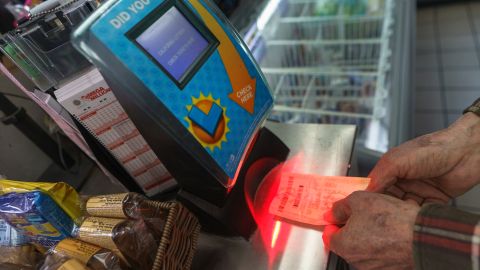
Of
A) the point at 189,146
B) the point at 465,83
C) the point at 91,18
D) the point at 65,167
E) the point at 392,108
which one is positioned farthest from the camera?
the point at 465,83

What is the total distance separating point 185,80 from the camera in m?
0.59

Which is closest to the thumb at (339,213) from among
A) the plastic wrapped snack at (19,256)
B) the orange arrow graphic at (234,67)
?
the orange arrow graphic at (234,67)

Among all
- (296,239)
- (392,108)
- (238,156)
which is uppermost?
(238,156)

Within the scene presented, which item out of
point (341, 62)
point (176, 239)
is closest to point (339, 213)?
point (176, 239)

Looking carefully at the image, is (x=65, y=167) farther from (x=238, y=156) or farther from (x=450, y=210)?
(x=450, y=210)

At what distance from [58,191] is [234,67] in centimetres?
41

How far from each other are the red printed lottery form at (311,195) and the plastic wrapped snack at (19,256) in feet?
1.61


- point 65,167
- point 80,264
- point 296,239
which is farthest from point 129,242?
point 65,167

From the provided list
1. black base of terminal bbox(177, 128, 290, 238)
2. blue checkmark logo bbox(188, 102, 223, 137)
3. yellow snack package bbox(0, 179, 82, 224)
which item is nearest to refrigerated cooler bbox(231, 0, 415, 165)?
black base of terminal bbox(177, 128, 290, 238)

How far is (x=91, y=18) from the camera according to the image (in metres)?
0.49

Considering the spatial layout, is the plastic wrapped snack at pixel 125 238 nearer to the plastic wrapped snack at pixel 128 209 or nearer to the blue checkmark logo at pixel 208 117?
the plastic wrapped snack at pixel 128 209

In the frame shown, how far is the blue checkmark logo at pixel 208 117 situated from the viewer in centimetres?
59

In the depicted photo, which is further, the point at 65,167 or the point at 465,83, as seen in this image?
the point at 465,83

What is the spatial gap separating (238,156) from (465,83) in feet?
9.12
